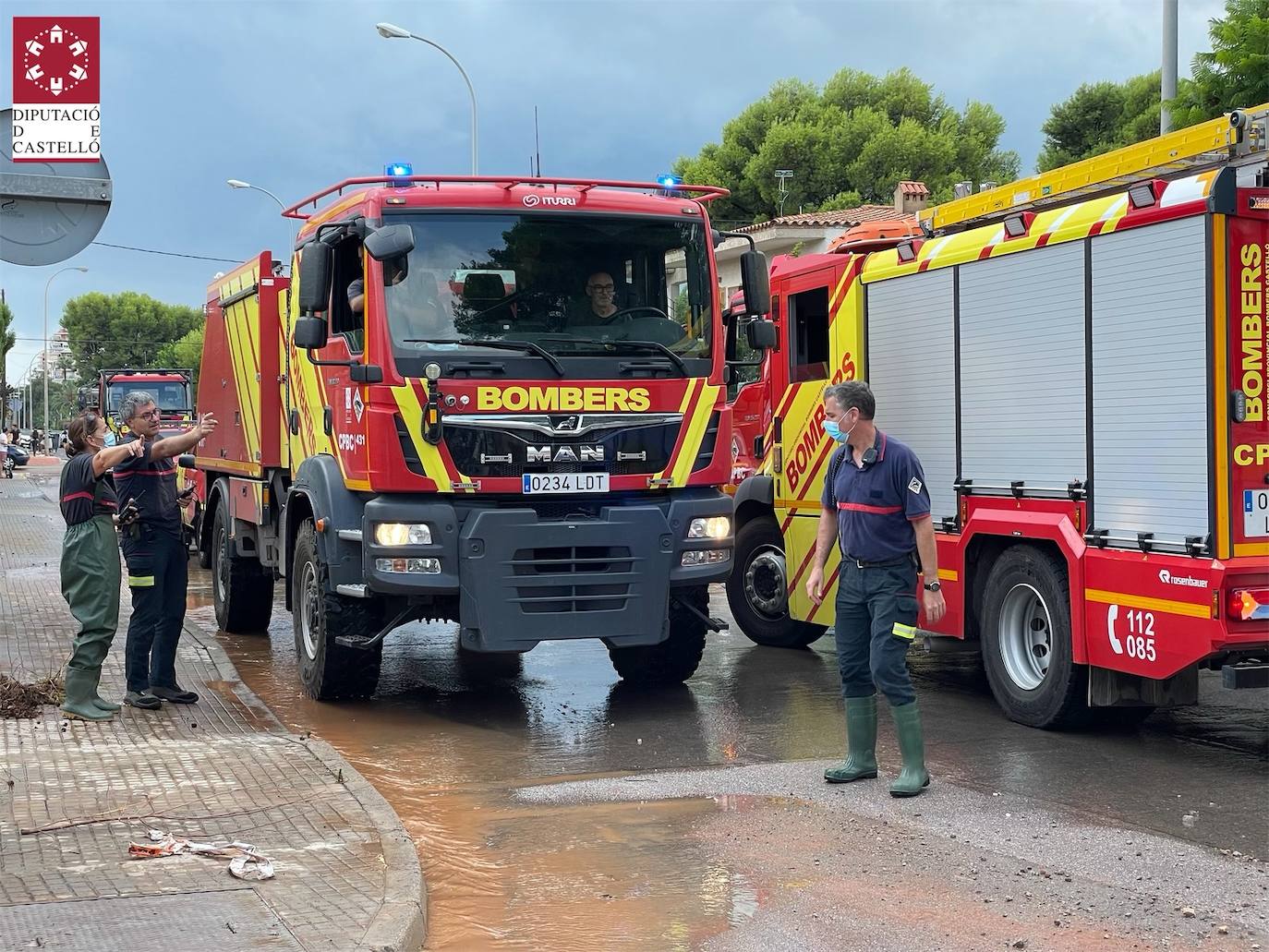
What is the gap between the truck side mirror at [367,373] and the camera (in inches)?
325

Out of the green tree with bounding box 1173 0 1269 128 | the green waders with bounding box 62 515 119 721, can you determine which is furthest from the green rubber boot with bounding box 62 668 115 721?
the green tree with bounding box 1173 0 1269 128

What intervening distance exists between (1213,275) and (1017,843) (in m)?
2.86

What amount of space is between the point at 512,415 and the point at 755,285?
2008 millimetres

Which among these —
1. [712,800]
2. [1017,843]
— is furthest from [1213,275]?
[712,800]

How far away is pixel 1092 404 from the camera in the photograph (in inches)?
301

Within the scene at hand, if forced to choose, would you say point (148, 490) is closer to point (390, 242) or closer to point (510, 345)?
point (390, 242)

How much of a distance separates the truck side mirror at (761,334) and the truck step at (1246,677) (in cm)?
368

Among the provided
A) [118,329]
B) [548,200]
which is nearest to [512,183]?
[548,200]

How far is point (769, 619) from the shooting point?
11500 millimetres

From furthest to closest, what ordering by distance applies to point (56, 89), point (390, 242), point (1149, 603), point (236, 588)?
point (236, 588)
point (390, 242)
point (1149, 603)
point (56, 89)

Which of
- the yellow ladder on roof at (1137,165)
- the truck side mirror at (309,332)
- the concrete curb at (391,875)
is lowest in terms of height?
the concrete curb at (391,875)

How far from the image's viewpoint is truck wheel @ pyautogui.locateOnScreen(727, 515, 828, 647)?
443 inches

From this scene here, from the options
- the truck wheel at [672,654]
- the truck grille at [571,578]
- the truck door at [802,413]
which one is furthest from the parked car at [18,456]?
the truck grille at [571,578]

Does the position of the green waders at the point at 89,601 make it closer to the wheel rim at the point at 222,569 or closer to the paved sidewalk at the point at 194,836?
the paved sidewalk at the point at 194,836
